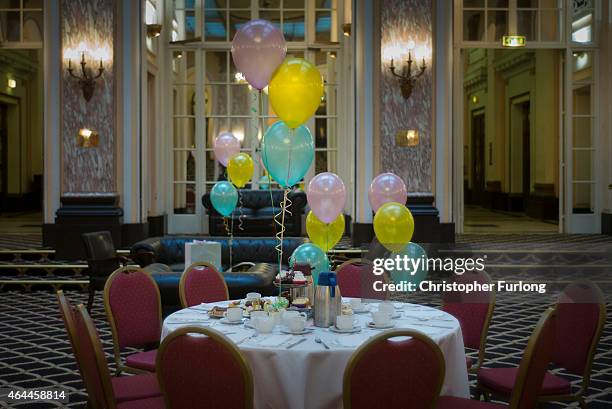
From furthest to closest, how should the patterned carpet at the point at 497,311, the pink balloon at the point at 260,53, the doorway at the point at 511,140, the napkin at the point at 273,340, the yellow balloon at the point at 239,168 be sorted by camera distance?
the doorway at the point at 511,140
the yellow balloon at the point at 239,168
the patterned carpet at the point at 497,311
the pink balloon at the point at 260,53
the napkin at the point at 273,340

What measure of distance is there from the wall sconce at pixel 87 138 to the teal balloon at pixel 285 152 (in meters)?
6.41

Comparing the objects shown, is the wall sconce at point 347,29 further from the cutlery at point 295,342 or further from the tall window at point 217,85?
the cutlery at point 295,342

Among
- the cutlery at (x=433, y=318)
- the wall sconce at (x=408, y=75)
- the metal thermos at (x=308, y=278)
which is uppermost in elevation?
the wall sconce at (x=408, y=75)

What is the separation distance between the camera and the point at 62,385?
4824 millimetres

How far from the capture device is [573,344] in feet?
12.2

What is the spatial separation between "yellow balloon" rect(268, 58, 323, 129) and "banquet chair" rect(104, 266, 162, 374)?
1.35 m

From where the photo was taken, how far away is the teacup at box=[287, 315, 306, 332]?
331 centimetres

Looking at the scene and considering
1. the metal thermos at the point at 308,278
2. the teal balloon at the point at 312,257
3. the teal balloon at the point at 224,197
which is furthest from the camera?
the teal balloon at the point at 224,197

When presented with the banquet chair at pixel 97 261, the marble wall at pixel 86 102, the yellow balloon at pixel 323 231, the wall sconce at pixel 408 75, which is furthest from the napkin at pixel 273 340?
the marble wall at pixel 86 102

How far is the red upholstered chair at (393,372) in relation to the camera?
2.69 metres

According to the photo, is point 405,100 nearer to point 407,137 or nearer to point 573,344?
point 407,137

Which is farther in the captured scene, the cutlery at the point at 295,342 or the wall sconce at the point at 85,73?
the wall sconce at the point at 85,73

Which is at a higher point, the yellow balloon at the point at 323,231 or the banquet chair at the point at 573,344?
the yellow balloon at the point at 323,231

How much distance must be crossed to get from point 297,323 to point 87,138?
7439 millimetres
